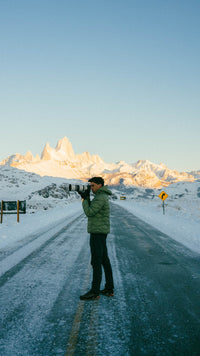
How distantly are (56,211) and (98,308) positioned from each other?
25.2 m

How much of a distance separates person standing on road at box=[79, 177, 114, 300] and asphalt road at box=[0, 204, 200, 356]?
0.23 metres

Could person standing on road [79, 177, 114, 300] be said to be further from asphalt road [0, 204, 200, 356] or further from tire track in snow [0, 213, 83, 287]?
tire track in snow [0, 213, 83, 287]

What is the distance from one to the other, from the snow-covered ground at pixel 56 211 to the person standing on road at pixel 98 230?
5.05 m

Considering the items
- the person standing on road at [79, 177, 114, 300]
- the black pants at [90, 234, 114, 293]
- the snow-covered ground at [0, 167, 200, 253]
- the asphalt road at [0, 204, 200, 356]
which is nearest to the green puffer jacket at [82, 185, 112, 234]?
the person standing on road at [79, 177, 114, 300]

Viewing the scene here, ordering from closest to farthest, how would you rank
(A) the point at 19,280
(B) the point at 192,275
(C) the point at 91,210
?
(C) the point at 91,210
(A) the point at 19,280
(B) the point at 192,275

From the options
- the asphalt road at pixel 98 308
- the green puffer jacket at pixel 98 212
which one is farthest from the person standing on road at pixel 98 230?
the asphalt road at pixel 98 308

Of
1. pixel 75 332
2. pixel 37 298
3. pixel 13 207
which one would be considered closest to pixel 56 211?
pixel 13 207

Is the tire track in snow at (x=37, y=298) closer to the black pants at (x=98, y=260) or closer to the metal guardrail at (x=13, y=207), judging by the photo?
the black pants at (x=98, y=260)

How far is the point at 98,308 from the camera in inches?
168

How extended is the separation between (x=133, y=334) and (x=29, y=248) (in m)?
6.18

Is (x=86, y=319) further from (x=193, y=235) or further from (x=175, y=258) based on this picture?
(x=193, y=235)

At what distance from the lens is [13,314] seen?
3988 mm

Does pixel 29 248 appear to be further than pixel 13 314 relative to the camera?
Yes

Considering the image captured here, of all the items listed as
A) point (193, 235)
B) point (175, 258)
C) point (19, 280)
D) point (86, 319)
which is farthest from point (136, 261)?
point (193, 235)
